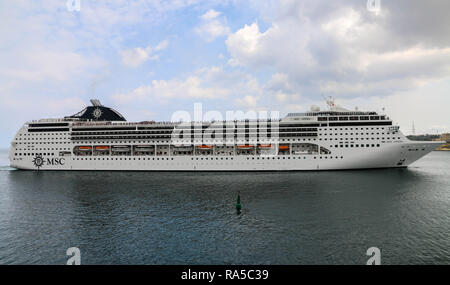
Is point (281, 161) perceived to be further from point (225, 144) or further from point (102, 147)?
point (102, 147)

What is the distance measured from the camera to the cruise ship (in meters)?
43.8

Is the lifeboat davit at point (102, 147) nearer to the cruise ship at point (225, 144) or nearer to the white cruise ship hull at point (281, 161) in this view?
the cruise ship at point (225, 144)

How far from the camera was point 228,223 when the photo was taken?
1992cm

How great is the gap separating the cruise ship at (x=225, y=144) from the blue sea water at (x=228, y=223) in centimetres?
984

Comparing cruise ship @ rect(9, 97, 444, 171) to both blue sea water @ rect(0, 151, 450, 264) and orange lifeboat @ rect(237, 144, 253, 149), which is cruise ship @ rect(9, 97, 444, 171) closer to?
orange lifeboat @ rect(237, 144, 253, 149)

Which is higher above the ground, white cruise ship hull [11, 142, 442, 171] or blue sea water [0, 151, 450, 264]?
white cruise ship hull [11, 142, 442, 171]

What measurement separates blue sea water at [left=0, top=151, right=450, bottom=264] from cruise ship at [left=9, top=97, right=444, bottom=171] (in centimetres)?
984

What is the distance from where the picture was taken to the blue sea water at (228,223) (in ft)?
48.8

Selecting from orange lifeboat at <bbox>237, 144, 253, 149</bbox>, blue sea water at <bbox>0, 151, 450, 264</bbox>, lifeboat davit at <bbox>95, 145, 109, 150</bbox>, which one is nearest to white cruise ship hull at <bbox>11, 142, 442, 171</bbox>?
orange lifeboat at <bbox>237, 144, 253, 149</bbox>

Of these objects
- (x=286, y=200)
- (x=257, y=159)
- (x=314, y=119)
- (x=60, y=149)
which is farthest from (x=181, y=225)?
(x=60, y=149)

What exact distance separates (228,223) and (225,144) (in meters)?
28.1
